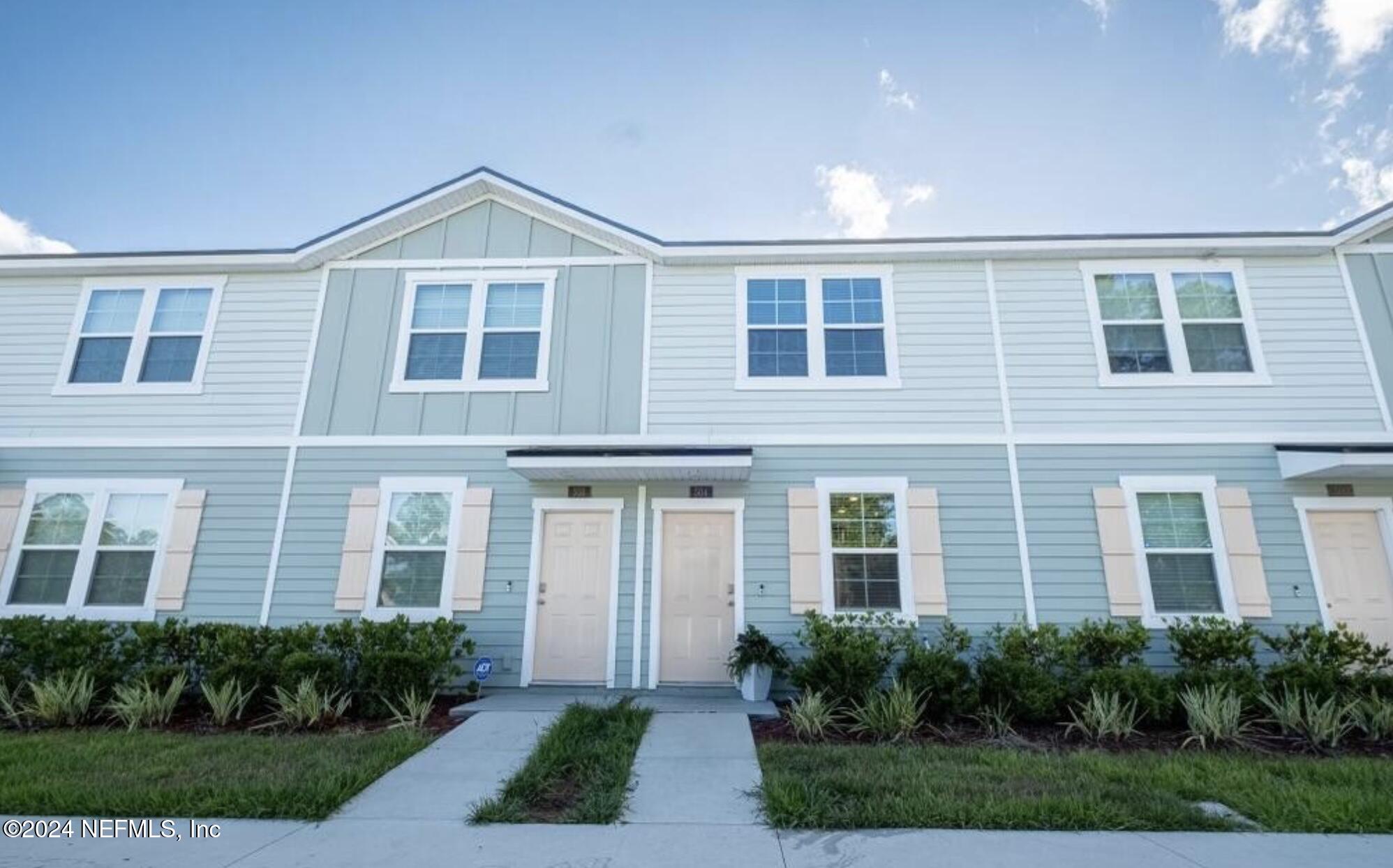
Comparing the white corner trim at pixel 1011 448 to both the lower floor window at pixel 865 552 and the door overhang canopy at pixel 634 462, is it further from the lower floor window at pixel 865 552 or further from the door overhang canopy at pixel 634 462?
the door overhang canopy at pixel 634 462

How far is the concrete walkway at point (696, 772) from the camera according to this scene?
141 inches

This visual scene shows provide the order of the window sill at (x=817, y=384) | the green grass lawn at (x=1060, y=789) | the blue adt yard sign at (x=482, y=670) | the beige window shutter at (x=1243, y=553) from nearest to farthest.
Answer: the green grass lawn at (x=1060, y=789)
the blue adt yard sign at (x=482, y=670)
the beige window shutter at (x=1243, y=553)
the window sill at (x=817, y=384)

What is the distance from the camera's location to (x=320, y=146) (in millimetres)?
9898

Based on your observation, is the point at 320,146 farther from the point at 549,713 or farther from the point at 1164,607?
the point at 1164,607

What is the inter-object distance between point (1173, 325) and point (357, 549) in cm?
1111

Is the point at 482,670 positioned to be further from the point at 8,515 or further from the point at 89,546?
the point at 8,515

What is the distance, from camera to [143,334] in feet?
27.1

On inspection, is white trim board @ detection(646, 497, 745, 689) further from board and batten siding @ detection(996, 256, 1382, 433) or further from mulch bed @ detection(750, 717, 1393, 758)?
board and batten siding @ detection(996, 256, 1382, 433)

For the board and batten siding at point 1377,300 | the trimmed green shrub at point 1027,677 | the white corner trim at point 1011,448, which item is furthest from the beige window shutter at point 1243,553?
the board and batten siding at point 1377,300

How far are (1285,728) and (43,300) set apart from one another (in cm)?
1596

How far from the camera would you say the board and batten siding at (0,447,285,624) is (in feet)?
23.7

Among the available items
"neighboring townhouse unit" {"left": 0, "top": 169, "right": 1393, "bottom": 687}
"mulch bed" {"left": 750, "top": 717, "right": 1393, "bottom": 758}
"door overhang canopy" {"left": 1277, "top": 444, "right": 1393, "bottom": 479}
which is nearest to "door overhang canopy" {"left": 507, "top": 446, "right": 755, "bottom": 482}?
"neighboring townhouse unit" {"left": 0, "top": 169, "right": 1393, "bottom": 687}

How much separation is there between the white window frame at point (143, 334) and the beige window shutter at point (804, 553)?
8323 millimetres

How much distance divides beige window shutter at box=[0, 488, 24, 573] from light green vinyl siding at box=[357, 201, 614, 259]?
17.7 feet
